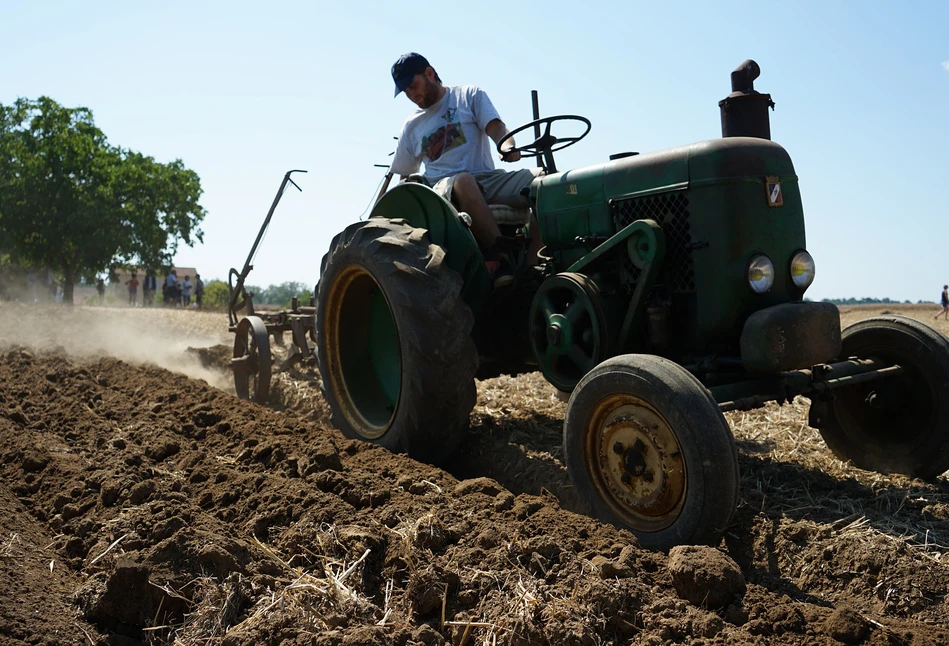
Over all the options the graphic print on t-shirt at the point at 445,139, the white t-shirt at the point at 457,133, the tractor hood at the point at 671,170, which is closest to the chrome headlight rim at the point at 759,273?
the tractor hood at the point at 671,170

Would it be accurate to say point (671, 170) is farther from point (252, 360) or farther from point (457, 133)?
point (252, 360)

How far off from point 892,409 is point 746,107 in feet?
5.75

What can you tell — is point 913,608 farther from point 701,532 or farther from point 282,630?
point 282,630

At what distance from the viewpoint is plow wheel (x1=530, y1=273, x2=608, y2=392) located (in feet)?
13.5

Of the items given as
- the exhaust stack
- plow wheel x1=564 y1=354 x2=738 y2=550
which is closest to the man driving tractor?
the exhaust stack

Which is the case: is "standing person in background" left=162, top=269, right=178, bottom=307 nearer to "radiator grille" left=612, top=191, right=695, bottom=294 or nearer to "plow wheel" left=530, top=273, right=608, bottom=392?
"plow wheel" left=530, top=273, right=608, bottom=392

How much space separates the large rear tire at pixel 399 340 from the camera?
446 cm

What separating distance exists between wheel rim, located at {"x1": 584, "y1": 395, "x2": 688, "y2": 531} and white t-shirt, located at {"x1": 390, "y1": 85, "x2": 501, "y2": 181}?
2.52m

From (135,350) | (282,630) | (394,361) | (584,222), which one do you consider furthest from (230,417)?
(135,350)

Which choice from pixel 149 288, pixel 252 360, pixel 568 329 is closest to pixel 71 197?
pixel 149 288

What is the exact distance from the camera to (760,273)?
3820mm

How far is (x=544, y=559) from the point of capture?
2.86 m

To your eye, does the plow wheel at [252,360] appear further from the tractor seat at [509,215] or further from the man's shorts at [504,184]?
the tractor seat at [509,215]

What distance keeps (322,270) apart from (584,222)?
200 cm
